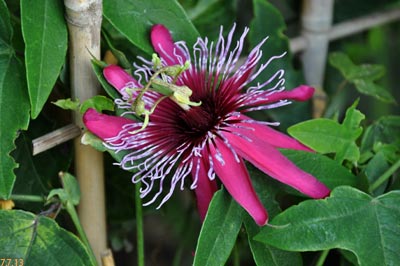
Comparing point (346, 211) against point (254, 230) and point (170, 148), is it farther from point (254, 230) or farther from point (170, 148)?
point (170, 148)

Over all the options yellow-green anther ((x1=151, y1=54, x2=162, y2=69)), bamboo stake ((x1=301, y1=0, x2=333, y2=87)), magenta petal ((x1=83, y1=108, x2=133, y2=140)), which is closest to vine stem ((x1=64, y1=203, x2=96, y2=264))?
magenta petal ((x1=83, y1=108, x2=133, y2=140))

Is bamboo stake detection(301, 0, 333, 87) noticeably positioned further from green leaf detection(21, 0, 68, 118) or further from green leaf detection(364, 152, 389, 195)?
green leaf detection(21, 0, 68, 118)

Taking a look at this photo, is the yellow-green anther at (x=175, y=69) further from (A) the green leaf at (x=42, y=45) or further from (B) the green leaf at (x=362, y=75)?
(B) the green leaf at (x=362, y=75)

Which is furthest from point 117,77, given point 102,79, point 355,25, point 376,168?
point 355,25

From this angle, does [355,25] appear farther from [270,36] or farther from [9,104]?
[9,104]

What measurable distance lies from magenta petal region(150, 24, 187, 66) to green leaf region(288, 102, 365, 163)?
0.63 feet

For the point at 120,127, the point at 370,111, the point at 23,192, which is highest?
the point at 120,127

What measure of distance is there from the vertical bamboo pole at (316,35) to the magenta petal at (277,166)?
1.32 feet

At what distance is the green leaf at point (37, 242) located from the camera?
0.90 metres

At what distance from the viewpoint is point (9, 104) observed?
0.88 metres

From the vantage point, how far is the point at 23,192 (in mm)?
1027

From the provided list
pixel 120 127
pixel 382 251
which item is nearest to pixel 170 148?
pixel 120 127

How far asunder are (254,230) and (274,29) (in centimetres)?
36

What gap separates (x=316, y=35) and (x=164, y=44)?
0.44m
